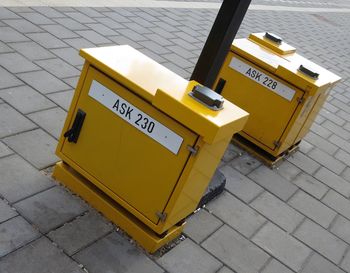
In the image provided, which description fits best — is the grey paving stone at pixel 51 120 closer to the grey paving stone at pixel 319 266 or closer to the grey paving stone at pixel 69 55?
the grey paving stone at pixel 69 55

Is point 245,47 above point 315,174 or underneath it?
above

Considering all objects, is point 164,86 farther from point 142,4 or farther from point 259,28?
point 259,28

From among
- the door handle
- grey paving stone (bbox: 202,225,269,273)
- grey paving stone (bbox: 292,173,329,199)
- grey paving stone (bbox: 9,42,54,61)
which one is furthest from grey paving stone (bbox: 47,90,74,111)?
grey paving stone (bbox: 292,173,329,199)

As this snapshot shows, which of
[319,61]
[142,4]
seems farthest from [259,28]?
[142,4]

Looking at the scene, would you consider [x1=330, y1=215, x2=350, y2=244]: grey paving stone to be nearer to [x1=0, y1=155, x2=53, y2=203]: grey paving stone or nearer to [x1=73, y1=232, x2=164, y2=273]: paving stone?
[x1=73, y1=232, x2=164, y2=273]: paving stone

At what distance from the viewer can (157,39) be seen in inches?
262

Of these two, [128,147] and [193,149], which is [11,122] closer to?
[128,147]

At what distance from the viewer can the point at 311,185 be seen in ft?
14.6

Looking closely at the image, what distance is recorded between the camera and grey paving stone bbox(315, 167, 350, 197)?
179 inches

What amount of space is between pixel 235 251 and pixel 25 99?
7.22ft

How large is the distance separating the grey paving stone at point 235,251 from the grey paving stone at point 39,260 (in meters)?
1.01

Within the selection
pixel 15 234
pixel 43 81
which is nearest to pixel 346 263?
pixel 15 234

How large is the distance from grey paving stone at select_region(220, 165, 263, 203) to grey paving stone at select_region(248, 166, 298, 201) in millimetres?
107

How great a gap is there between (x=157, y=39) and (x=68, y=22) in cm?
134
